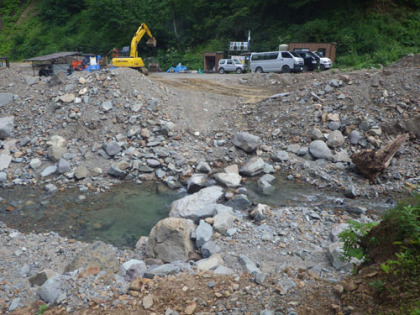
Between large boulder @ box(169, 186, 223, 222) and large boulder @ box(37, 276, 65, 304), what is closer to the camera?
large boulder @ box(37, 276, 65, 304)

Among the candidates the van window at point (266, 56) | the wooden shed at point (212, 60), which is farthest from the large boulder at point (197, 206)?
the wooden shed at point (212, 60)

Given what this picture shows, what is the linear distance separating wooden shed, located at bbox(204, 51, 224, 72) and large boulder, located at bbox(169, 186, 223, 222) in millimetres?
17457

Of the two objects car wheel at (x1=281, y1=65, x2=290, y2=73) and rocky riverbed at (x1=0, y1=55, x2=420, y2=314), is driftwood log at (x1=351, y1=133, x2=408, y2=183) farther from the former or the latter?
car wheel at (x1=281, y1=65, x2=290, y2=73)

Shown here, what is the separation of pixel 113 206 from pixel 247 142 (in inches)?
190

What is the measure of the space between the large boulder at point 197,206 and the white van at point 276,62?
44.1ft

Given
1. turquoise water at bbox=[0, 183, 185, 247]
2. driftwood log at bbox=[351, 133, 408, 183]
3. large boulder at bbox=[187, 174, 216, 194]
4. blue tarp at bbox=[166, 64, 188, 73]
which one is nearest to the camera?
turquoise water at bbox=[0, 183, 185, 247]

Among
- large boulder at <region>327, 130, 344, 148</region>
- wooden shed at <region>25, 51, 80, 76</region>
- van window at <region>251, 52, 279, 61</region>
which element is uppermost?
van window at <region>251, 52, 279, 61</region>

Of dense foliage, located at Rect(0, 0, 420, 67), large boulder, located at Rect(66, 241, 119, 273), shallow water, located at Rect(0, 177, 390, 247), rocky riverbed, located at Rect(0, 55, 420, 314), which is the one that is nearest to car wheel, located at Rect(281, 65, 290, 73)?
rocky riverbed, located at Rect(0, 55, 420, 314)

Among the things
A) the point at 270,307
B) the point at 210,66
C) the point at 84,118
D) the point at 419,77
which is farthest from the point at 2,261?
the point at 210,66

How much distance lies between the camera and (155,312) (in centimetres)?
386

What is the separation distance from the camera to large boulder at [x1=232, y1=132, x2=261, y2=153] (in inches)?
432

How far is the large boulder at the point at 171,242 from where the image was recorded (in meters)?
5.65

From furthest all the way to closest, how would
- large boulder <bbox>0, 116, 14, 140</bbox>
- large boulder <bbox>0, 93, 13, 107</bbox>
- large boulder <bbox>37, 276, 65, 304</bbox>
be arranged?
large boulder <bbox>0, 93, 13, 107</bbox> < large boulder <bbox>0, 116, 14, 140</bbox> < large boulder <bbox>37, 276, 65, 304</bbox>

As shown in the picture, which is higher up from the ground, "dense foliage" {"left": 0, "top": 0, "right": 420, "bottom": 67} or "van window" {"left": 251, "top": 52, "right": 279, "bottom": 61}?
"dense foliage" {"left": 0, "top": 0, "right": 420, "bottom": 67}
